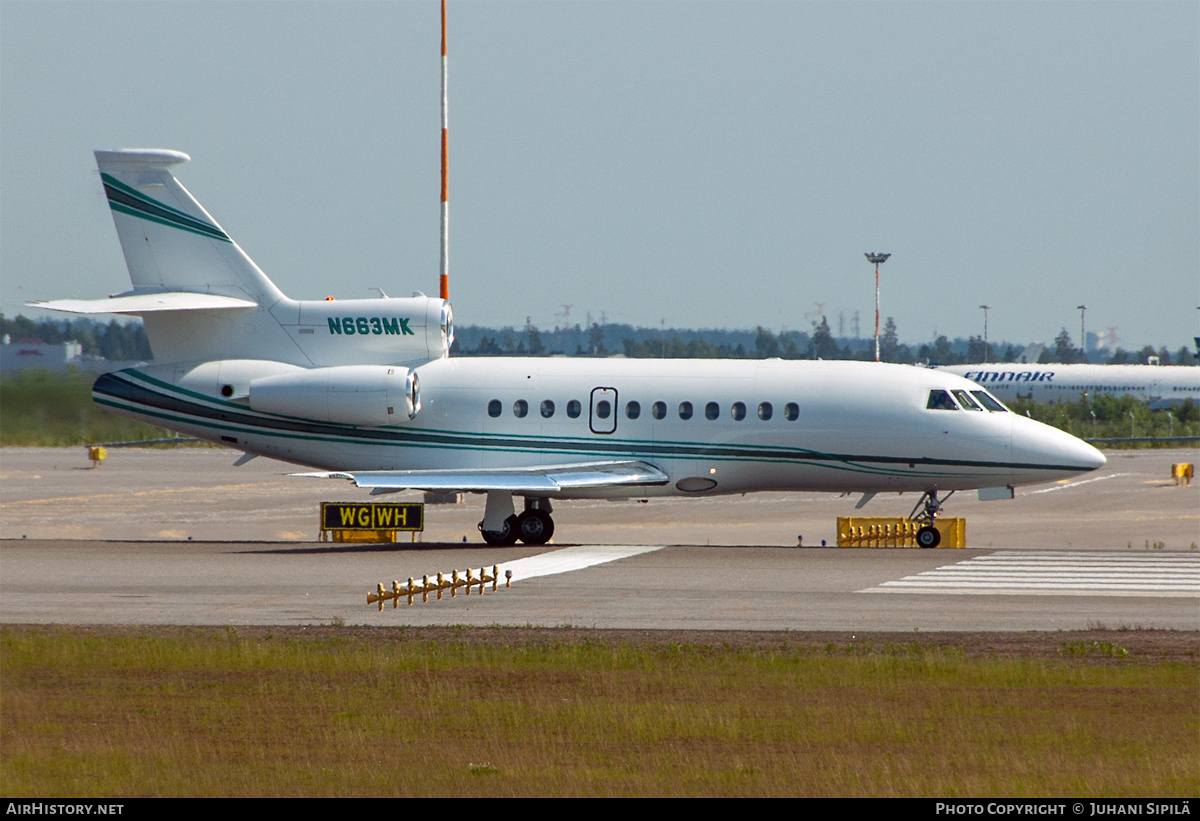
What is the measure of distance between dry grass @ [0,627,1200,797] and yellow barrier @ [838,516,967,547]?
15323mm

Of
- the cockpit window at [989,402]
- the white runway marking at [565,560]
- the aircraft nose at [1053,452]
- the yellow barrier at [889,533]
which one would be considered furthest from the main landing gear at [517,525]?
the aircraft nose at [1053,452]

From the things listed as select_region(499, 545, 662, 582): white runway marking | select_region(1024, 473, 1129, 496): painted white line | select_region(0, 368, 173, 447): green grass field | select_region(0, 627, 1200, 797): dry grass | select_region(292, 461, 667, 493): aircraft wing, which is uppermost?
select_region(0, 368, 173, 447): green grass field

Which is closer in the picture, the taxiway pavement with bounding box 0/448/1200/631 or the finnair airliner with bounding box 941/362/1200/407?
the taxiway pavement with bounding box 0/448/1200/631

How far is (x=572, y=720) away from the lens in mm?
13320

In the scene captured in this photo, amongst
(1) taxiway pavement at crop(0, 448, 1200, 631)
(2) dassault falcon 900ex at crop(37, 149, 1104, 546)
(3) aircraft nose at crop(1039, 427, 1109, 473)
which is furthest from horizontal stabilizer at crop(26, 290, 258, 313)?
(3) aircraft nose at crop(1039, 427, 1109, 473)

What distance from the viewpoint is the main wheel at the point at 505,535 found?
98.2 feet

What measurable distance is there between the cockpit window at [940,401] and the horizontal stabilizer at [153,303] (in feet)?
47.3

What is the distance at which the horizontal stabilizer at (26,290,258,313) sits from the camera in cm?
2962

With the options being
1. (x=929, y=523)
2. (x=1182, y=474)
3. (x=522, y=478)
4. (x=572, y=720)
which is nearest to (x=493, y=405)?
(x=522, y=478)

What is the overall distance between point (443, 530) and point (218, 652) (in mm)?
22349

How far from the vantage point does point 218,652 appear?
1650 cm

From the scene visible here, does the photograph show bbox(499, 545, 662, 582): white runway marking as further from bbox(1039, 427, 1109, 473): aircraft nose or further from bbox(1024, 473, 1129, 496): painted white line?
bbox(1024, 473, 1129, 496): painted white line

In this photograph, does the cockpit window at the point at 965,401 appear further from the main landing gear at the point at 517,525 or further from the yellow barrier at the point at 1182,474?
the yellow barrier at the point at 1182,474

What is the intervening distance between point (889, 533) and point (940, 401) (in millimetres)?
4502
